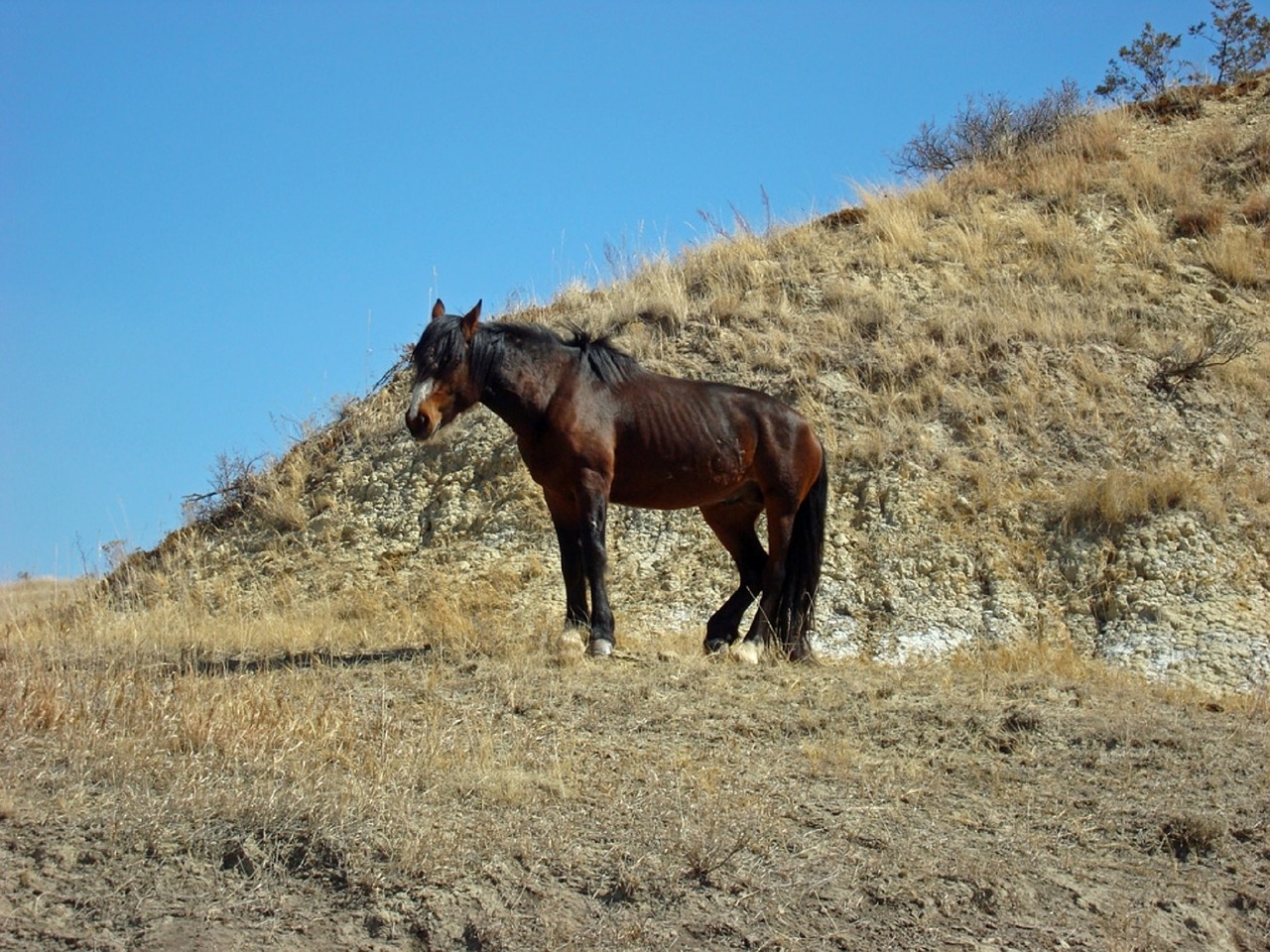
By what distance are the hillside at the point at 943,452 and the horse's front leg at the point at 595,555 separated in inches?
86.0

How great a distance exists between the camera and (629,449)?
10.8 m

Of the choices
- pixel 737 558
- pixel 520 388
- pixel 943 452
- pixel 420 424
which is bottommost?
pixel 737 558

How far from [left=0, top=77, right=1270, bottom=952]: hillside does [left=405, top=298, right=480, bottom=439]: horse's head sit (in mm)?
1736

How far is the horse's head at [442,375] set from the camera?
10141 millimetres

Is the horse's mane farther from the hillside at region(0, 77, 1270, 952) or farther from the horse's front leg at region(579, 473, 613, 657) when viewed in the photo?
the hillside at region(0, 77, 1270, 952)

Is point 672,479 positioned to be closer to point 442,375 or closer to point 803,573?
point 803,573

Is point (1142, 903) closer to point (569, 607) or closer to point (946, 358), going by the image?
point (569, 607)

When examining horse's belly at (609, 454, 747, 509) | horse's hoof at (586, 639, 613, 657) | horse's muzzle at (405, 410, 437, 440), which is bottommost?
horse's hoof at (586, 639, 613, 657)

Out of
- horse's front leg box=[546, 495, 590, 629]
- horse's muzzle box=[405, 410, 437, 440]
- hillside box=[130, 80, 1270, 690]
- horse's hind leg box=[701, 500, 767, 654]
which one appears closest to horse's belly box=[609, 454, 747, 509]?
horse's front leg box=[546, 495, 590, 629]

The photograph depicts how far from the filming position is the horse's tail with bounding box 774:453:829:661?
11.2 m

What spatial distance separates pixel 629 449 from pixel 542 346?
3.46 ft

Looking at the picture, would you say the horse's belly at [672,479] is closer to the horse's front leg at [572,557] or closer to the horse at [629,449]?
the horse at [629,449]

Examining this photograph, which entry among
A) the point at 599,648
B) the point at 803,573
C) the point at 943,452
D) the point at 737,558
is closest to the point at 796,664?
A: the point at 803,573

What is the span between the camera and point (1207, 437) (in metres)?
16.3
